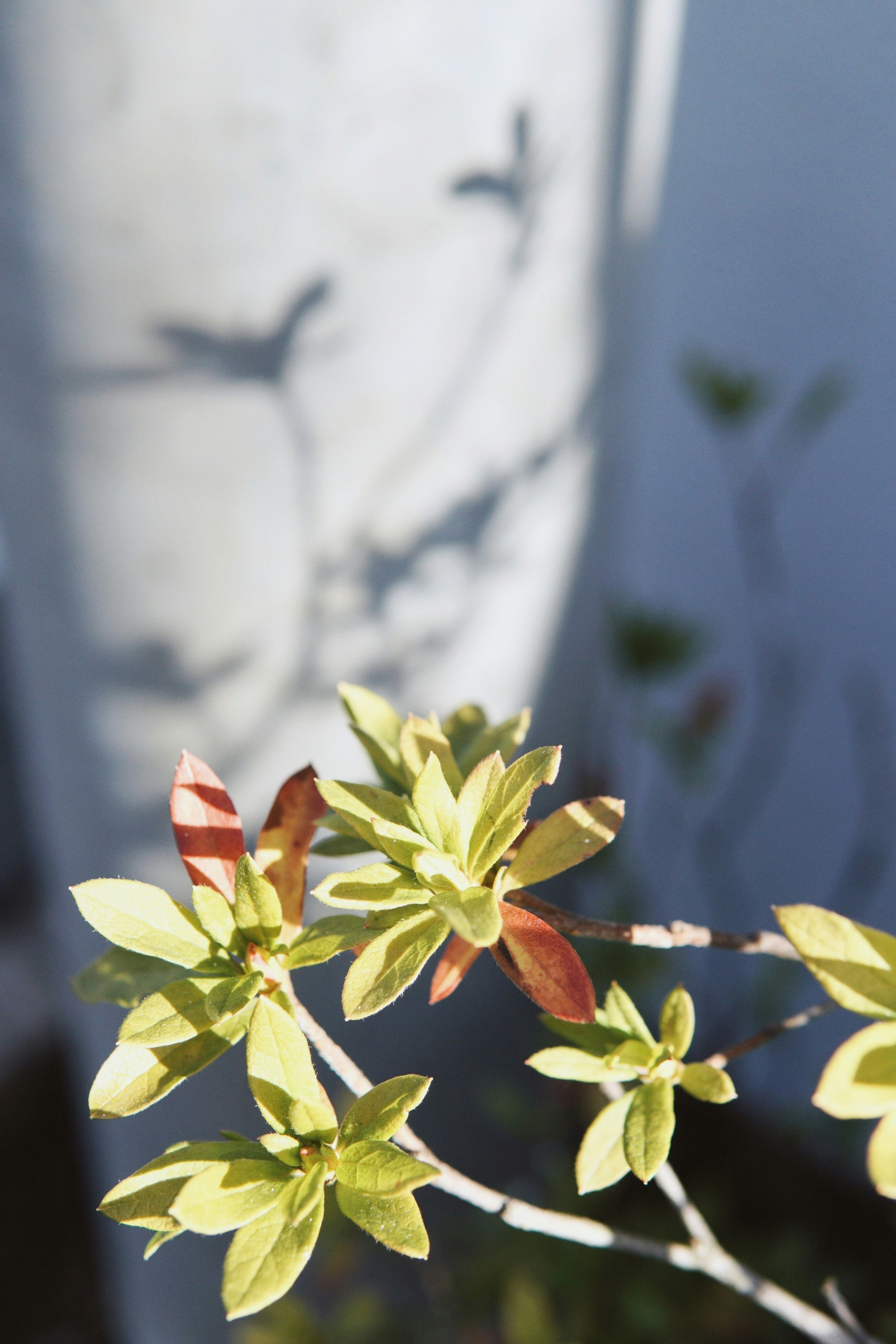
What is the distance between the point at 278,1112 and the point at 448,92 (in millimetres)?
647

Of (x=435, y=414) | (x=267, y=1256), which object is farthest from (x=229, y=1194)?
(x=435, y=414)

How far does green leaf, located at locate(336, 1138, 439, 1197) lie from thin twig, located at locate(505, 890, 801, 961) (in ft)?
0.31

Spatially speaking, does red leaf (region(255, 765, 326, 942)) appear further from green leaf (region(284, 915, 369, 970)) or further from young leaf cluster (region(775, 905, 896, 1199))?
young leaf cluster (region(775, 905, 896, 1199))

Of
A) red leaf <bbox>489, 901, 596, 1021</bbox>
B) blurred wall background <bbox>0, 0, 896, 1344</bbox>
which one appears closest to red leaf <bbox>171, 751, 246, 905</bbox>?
red leaf <bbox>489, 901, 596, 1021</bbox>

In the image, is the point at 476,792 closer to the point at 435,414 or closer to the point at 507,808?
the point at 507,808

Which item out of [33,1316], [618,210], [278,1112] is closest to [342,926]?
[278,1112]

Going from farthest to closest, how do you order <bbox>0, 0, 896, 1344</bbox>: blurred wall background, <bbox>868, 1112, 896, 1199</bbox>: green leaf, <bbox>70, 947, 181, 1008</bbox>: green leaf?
1. <bbox>0, 0, 896, 1344</bbox>: blurred wall background
2. <bbox>70, 947, 181, 1008</bbox>: green leaf
3. <bbox>868, 1112, 896, 1199</bbox>: green leaf

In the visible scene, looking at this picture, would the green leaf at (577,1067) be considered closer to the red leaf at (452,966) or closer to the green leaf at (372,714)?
the red leaf at (452,966)

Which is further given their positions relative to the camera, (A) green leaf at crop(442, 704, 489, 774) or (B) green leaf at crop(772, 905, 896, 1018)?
(A) green leaf at crop(442, 704, 489, 774)

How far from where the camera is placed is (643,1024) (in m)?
0.42

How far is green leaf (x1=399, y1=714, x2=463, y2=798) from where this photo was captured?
0.40 meters

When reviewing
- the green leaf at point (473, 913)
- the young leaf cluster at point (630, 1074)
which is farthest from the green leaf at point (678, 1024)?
the green leaf at point (473, 913)

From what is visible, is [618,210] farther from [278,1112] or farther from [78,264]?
[278,1112]

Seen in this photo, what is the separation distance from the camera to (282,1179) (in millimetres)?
356
